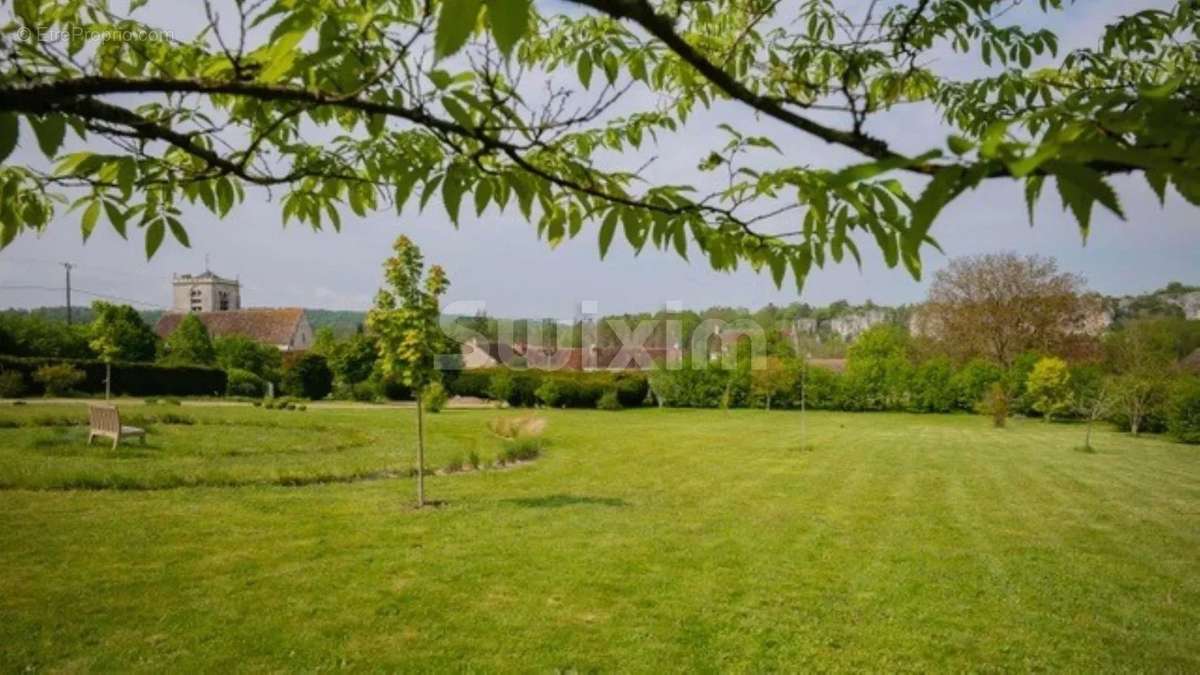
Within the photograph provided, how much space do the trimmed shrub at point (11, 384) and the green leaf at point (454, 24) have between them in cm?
3204

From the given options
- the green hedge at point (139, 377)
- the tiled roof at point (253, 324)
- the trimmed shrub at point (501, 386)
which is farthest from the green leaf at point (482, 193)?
the tiled roof at point (253, 324)

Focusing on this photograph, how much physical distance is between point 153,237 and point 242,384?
38260 millimetres

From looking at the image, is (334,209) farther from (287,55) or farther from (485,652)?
(485,652)

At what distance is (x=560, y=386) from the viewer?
3612 centimetres

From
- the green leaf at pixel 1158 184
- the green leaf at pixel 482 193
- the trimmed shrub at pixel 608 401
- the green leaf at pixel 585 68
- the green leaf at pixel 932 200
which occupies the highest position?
the green leaf at pixel 585 68

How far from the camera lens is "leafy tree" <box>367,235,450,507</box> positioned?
10625 mm

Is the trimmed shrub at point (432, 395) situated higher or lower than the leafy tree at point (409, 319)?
lower

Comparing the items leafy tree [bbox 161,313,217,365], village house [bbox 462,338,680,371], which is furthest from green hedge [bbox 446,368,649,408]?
leafy tree [bbox 161,313,217,365]

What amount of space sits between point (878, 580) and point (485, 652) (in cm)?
471

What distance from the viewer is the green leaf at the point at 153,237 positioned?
208 centimetres

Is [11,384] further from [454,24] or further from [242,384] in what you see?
[454,24]

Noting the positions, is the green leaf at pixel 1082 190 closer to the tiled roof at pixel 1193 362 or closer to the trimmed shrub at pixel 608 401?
the trimmed shrub at pixel 608 401

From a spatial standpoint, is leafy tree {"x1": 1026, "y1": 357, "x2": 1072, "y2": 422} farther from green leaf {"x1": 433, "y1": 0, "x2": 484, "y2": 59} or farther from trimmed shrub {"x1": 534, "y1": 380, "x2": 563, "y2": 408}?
green leaf {"x1": 433, "y1": 0, "x2": 484, "y2": 59}

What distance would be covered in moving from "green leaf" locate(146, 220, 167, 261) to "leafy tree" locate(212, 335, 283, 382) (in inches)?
1662
